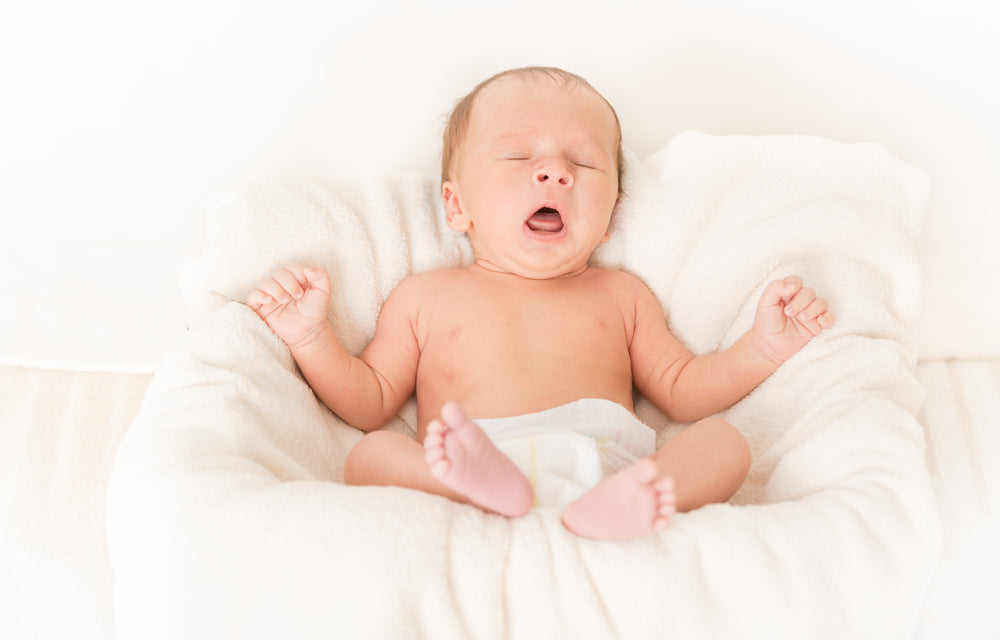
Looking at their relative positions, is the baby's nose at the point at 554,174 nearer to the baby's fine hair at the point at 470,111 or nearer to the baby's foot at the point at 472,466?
the baby's fine hair at the point at 470,111

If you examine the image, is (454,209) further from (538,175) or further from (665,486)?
(665,486)

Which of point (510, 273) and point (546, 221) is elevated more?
point (546, 221)

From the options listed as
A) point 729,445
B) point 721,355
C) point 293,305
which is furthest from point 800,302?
point 293,305

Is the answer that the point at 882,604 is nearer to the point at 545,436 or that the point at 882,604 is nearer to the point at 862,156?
the point at 545,436

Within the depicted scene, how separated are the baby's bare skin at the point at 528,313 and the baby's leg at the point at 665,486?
15 centimetres

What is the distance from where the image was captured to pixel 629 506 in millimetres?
1011

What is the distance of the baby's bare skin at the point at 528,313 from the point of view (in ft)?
4.62

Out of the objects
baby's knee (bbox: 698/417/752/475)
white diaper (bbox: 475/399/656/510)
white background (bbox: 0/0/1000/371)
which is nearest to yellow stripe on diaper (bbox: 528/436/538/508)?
white diaper (bbox: 475/399/656/510)

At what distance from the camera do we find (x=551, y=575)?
3.34 ft

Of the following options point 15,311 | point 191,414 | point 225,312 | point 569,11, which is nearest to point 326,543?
point 191,414

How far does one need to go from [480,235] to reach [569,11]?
2.34 feet

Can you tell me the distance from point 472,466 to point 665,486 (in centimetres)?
21

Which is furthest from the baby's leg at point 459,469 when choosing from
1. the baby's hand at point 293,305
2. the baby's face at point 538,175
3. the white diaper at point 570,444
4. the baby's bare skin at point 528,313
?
the baby's face at point 538,175

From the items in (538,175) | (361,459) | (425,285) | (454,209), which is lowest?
(361,459)
